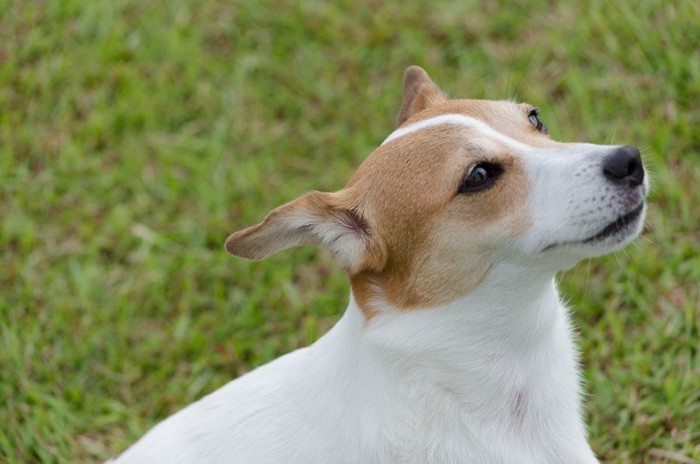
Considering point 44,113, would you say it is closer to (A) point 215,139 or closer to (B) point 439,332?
(A) point 215,139

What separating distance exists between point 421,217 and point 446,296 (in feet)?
0.98

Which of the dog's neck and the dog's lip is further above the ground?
the dog's lip

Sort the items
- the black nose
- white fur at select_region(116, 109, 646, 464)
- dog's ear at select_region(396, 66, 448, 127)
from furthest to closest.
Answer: dog's ear at select_region(396, 66, 448, 127)
white fur at select_region(116, 109, 646, 464)
the black nose

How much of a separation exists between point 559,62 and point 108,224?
309cm

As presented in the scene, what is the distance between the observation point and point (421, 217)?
353 cm

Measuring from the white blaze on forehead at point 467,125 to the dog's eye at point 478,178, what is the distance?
0.42 feet

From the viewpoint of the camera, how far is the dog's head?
10.9 feet

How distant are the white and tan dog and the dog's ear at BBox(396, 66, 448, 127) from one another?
1.26ft

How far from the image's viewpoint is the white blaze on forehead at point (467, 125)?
11.6 feet

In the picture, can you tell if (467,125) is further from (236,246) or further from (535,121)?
(236,246)

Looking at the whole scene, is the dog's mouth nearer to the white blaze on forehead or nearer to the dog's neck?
the dog's neck

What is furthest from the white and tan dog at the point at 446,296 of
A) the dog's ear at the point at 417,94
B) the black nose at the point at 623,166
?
the dog's ear at the point at 417,94

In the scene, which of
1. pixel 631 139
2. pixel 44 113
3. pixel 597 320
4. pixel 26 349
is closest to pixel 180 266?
pixel 26 349

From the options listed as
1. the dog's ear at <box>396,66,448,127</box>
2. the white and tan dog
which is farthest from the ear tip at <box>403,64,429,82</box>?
the white and tan dog
